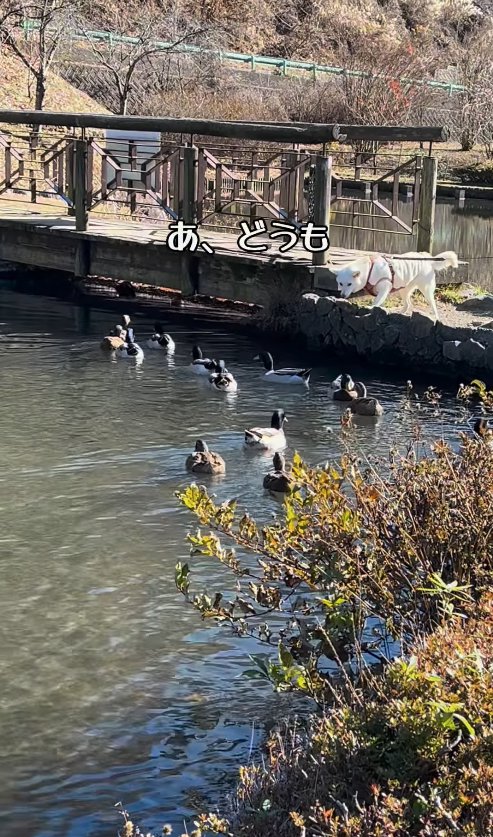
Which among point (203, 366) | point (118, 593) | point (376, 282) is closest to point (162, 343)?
point (203, 366)

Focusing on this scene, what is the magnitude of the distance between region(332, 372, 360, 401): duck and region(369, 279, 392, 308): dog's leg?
2.49m

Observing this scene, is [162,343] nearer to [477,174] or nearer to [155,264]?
[155,264]

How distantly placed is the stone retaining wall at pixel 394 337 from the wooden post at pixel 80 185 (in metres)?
5.32

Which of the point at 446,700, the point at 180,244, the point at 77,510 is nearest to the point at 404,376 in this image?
the point at 180,244

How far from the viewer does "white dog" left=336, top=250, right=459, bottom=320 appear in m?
15.5

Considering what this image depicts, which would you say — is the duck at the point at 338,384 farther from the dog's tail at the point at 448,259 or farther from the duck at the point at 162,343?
the duck at the point at 162,343

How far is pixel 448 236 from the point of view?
93.5 ft

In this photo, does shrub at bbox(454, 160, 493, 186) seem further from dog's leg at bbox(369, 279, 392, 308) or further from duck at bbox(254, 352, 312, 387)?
duck at bbox(254, 352, 312, 387)

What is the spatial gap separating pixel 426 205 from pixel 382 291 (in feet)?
7.25

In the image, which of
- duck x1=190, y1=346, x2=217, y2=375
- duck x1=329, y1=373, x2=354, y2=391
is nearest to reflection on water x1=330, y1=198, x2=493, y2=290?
duck x1=190, y1=346, x2=217, y2=375

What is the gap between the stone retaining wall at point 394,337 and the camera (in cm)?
1462

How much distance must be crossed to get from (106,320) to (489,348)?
6.68m

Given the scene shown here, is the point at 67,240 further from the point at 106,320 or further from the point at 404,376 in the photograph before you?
the point at 404,376

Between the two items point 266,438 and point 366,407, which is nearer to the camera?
point 266,438
